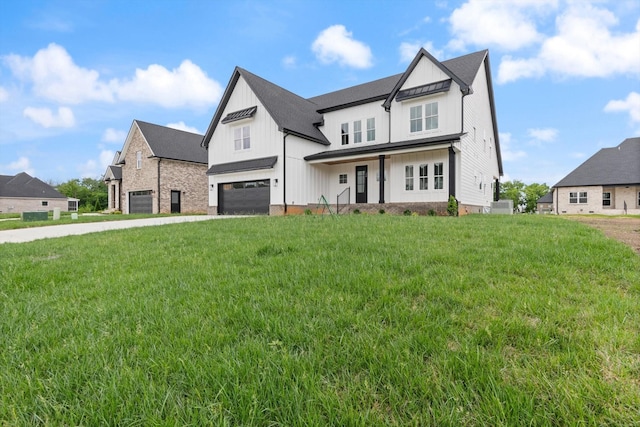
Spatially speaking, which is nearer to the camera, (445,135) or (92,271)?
(92,271)

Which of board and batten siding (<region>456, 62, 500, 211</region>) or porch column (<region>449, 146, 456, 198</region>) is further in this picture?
board and batten siding (<region>456, 62, 500, 211</region>)

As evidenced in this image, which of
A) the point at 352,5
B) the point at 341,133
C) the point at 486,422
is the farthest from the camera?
the point at 341,133

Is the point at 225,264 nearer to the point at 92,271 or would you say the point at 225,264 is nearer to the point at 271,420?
the point at 92,271

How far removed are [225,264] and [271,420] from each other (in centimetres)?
285

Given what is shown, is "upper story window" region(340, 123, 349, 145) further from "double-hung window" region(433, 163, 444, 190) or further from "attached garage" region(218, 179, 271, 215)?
"double-hung window" region(433, 163, 444, 190)

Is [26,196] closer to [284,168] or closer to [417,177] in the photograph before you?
[284,168]

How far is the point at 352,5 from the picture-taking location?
1336cm

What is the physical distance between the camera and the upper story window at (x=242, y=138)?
58.5 feet

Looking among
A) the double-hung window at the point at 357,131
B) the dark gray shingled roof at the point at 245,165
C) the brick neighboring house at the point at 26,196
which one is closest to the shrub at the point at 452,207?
the double-hung window at the point at 357,131

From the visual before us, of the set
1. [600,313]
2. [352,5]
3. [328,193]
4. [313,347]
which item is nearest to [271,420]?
[313,347]

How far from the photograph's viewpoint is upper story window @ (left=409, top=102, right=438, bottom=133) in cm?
1478

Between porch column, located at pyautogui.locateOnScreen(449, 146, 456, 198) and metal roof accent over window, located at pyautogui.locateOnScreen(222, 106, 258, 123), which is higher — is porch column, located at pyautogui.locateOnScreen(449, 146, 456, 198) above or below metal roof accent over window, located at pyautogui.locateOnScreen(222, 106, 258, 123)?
below

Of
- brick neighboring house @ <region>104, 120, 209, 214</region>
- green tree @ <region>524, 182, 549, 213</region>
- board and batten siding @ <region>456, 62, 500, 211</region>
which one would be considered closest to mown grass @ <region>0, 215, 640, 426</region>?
board and batten siding @ <region>456, 62, 500, 211</region>

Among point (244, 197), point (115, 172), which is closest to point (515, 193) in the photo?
point (244, 197)
